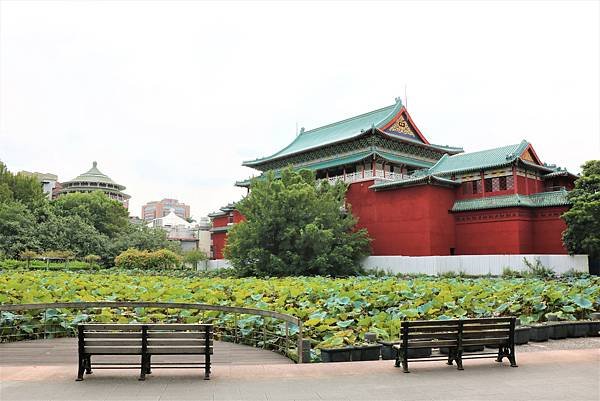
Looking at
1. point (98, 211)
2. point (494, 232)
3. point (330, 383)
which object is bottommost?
point (330, 383)

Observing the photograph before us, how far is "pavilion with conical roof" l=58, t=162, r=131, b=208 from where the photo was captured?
3575 inches

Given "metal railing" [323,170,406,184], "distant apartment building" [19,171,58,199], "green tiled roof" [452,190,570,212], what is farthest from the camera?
"distant apartment building" [19,171,58,199]

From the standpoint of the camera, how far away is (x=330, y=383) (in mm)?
Answer: 6023

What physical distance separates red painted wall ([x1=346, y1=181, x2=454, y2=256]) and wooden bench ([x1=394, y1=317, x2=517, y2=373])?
2091 cm

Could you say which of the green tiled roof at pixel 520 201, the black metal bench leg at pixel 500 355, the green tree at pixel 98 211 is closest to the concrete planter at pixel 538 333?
the black metal bench leg at pixel 500 355

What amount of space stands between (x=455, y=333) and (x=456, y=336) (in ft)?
0.14

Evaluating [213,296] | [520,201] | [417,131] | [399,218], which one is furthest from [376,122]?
[213,296]

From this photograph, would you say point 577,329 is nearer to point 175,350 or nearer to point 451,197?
point 175,350

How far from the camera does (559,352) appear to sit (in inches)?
307

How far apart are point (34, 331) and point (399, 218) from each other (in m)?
21.9

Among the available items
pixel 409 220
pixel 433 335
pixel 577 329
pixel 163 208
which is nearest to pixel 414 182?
pixel 409 220

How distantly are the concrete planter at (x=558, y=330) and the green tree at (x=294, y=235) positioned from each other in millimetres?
17043

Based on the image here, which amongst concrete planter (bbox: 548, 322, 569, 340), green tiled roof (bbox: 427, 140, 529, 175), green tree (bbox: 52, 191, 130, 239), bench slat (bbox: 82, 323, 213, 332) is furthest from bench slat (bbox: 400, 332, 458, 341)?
green tree (bbox: 52, 191, 130, 239)

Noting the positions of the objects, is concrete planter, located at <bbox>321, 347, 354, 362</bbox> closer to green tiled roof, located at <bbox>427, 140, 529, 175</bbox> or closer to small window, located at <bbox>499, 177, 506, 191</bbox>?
green tiled roof, located at <bbox>427, 140, 529, 175</bbox>
